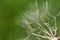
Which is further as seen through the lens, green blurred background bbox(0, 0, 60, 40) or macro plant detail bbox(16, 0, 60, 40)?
green blurred background bbox(0, 0, 60, 40)

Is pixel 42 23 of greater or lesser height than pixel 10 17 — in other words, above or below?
below

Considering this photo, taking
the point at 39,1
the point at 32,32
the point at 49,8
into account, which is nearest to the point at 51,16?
the point at 49,8

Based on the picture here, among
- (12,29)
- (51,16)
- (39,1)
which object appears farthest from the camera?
(12,29)

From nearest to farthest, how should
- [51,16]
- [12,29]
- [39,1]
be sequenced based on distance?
[51,16]
[39,1]
[12,29]

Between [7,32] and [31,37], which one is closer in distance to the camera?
[31,37]

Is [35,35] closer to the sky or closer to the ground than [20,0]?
closer to the ground

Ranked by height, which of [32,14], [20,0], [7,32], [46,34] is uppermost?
[20,0]

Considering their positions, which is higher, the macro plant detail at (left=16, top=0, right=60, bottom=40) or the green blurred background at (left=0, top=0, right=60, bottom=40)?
the green blurred background at (left=0, top=0, right=60, bottom=40)

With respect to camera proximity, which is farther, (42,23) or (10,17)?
(10,17)

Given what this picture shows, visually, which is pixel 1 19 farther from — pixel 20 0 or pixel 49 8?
pixel 49 8

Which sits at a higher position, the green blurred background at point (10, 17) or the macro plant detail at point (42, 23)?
the green blurred background at point (10, 17)

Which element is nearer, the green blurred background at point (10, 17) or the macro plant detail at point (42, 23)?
the macro plant detail at point (42, 23)
